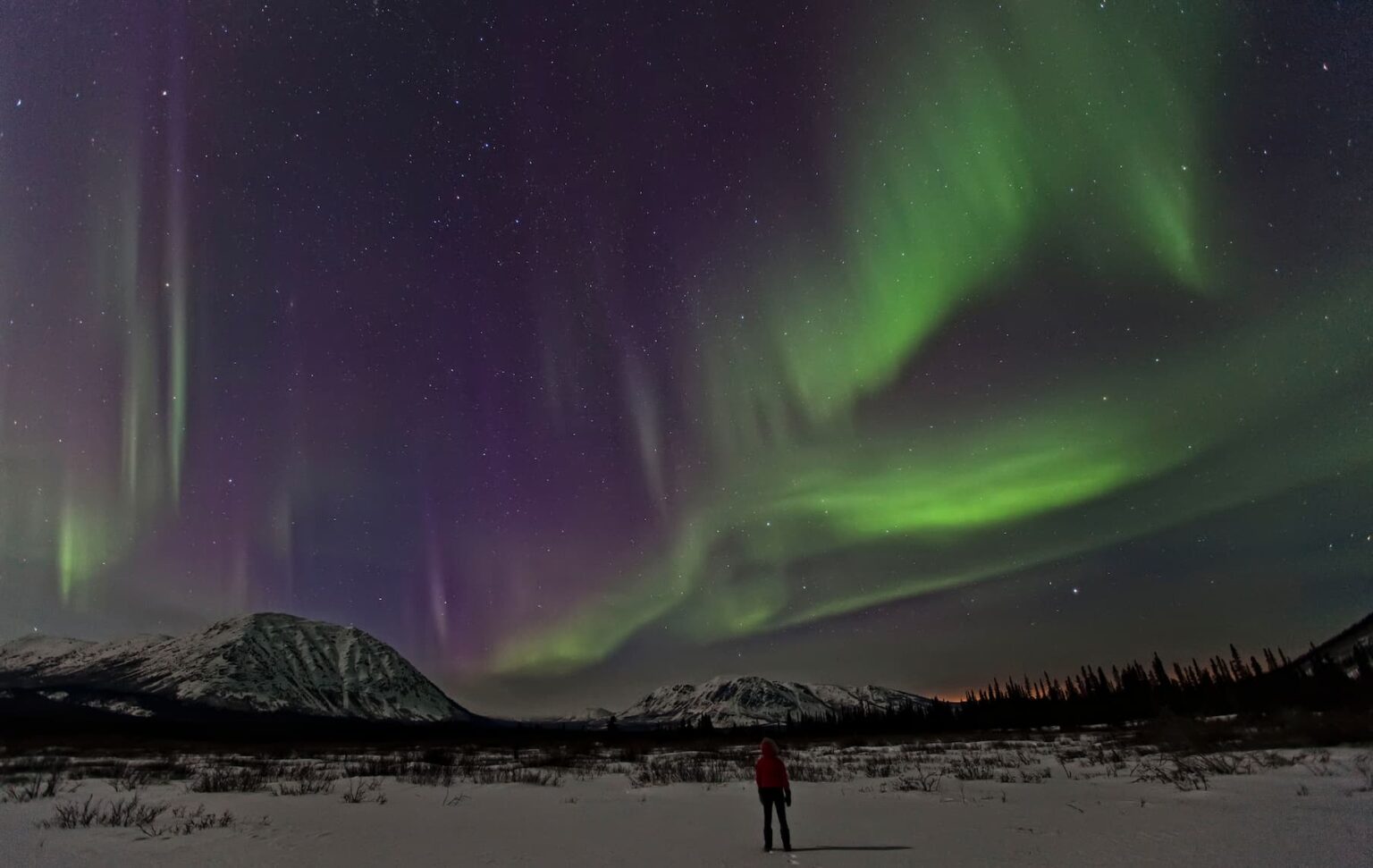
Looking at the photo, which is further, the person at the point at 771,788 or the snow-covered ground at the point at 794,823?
the person at the point at 771,788

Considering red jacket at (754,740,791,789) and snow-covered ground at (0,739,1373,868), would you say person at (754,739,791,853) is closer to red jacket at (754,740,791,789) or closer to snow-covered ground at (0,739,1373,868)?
red jacket at (754,740,791,789)

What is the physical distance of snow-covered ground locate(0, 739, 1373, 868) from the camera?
37.9 ft

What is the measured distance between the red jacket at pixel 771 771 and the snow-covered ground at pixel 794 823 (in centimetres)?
110

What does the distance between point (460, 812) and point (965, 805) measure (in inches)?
524

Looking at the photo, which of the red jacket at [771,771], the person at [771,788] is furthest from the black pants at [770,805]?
the red jacket at [771,771]

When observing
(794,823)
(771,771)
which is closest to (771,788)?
(771,771)

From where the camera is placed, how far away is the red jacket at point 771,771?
12391 millimetres

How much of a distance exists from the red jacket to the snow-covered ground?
3.61 feet

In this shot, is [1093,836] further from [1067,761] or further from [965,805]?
[1067,761]

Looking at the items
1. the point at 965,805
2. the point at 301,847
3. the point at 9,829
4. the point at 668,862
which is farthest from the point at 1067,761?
the point at 9,829

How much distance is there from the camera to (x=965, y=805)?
60.8ft

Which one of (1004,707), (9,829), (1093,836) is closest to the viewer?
(1093,836)

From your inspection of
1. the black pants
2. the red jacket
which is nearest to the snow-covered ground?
the black pants

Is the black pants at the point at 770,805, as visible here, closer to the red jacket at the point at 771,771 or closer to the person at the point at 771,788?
the person at the point at 771,788
